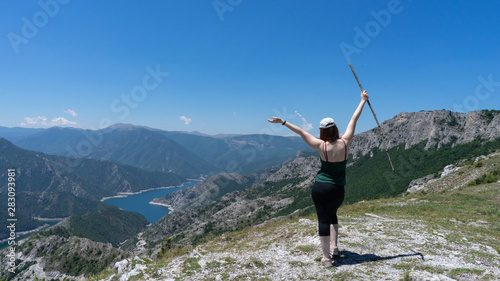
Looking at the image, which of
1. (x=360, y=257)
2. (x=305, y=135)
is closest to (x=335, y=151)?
(x=305, y=135)

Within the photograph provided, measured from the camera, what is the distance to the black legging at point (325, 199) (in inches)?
279

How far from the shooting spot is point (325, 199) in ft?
23.5

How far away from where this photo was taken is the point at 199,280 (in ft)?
25.0

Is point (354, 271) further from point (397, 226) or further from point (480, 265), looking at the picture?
point (397, 226)

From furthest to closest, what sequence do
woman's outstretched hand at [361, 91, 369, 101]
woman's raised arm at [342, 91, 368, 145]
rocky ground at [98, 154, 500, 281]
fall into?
1. woman's outstretched hand at [361, 91, 369, 101]
2. woman's raised arm at [342, 91, 368, 145]
3. rocky ground at [98, 154, 500, 281]

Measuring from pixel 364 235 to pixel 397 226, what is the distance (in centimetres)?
320

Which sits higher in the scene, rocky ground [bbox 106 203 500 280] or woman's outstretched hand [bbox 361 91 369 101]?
woman's outstretched hand [bbox 361 91 369 101]

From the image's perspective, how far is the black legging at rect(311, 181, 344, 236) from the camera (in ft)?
23.3

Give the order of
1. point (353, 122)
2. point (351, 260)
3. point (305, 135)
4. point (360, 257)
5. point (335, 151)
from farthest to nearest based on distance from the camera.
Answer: point (360, 257), point (351, 260), point (353, 122), point (305, 135), point (335, 151)

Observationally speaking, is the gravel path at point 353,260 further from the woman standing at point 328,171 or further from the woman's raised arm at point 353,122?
the woman's raised arm at point 353,122

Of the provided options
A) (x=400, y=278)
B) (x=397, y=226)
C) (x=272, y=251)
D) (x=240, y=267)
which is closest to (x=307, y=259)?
(x=272, y=251)

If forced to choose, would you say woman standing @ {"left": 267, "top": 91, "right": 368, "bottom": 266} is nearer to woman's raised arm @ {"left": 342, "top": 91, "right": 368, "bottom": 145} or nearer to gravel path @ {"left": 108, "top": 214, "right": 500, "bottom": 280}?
woman's raised arm @ {"left": 342, "top": 91, "right": 368, "bottom": 145}

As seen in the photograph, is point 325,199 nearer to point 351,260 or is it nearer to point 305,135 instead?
point 305,135

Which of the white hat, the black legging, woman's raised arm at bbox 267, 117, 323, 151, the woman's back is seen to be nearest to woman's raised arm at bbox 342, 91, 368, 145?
the woman's back
